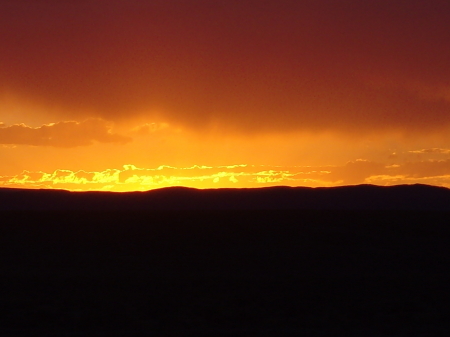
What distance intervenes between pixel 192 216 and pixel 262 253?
7.56 meters

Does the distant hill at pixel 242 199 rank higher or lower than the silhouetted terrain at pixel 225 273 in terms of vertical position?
higher

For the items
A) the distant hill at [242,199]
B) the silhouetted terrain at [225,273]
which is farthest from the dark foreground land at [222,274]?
the distant hill at [242,199]

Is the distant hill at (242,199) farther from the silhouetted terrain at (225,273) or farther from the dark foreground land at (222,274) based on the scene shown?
the dark foreground land at (222,274)

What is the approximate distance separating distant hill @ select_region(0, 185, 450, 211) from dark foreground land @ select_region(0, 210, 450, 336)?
36.0ft

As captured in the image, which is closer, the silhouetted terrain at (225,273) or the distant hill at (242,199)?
the silhouetted terrain at (225,273)

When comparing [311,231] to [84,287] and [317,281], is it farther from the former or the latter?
[84,287]

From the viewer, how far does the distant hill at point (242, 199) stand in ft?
132

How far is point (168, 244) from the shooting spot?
2245cm

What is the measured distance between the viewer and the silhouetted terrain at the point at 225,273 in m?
13.0

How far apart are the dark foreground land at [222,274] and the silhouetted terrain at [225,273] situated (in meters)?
0.04

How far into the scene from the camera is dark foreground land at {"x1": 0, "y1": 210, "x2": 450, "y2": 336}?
42.6 ft

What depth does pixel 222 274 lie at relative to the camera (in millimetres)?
17562

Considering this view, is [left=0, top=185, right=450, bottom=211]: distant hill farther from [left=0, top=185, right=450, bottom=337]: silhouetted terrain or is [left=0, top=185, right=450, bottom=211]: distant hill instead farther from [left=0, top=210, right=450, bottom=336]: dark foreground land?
[left=0, top=210, right=450, bottom=336]: dark foreground land

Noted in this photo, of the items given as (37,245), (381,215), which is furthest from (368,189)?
(37,245)
